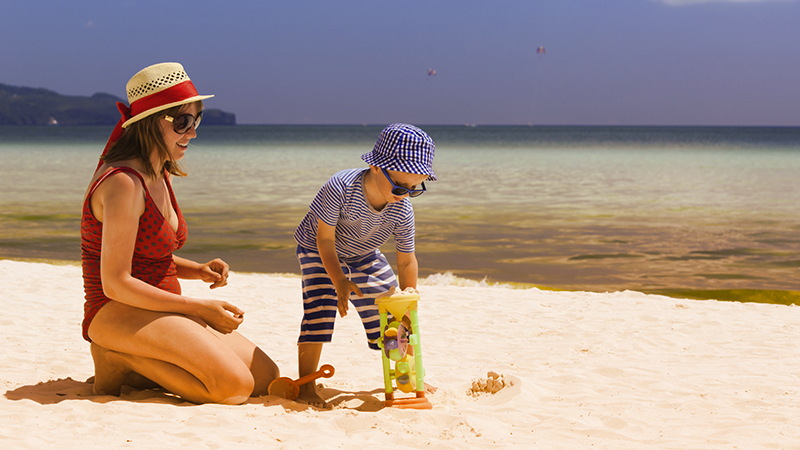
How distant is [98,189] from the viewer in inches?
122

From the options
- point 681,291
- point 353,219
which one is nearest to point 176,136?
point 353,219

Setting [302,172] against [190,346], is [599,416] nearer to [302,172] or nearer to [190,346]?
[190,346]

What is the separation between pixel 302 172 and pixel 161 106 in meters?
23.2

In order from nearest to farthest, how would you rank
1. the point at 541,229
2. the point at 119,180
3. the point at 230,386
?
the point at 119,180 < the point at 230,386 < the point at 541,229

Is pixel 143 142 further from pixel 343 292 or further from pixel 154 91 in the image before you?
pixel 343 292

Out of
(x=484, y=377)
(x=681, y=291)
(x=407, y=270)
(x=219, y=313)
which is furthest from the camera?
(x=681, y=291)

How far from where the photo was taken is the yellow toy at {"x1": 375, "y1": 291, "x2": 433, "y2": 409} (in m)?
3.33

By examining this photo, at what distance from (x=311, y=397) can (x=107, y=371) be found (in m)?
1.07

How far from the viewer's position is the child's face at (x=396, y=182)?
3.34 metres

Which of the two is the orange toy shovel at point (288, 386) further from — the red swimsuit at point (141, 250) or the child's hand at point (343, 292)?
the red swimsuit at point (141, 250)

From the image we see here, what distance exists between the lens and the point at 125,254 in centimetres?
307

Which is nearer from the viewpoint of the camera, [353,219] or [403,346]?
[403,346]

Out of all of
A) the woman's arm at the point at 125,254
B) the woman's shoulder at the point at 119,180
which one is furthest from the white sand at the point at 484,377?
the woman's shoulder at the point at 119,180

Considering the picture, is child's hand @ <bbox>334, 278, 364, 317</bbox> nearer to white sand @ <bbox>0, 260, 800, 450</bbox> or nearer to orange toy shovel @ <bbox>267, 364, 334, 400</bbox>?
orange toy shovel @ <bbox>267, 364, 334, 400</bbox>
